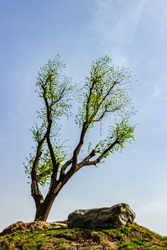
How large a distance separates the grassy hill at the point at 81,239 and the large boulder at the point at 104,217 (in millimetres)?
505

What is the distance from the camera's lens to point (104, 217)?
555 inches

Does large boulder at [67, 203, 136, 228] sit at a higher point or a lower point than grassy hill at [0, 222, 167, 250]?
higher

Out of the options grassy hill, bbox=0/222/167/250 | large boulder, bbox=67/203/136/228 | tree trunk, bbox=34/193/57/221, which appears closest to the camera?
grassy hill, bbox=0/222/167/250

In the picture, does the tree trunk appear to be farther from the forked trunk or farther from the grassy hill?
the grassy hill

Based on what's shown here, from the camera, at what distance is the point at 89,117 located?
19719 mm

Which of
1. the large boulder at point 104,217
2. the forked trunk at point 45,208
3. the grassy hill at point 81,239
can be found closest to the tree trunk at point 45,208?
the forked trunk at point 45,208

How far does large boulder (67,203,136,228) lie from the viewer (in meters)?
13.8

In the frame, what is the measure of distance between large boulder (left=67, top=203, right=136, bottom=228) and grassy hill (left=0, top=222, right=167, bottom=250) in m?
0.50

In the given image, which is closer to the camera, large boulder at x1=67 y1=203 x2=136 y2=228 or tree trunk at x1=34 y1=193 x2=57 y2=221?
large boulder at x1=67 y1=203 x2=136 y2=228

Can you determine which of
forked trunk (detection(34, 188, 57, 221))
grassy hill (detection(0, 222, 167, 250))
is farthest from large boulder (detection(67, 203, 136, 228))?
forked trunk (detection(34, 188, 57, 221))

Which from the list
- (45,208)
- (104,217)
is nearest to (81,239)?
(104,217)

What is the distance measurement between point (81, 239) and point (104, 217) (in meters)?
2.38

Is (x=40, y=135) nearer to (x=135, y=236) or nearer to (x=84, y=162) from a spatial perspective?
(x=84, y=162)

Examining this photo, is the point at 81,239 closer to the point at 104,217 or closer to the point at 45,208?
the point at 104,217
